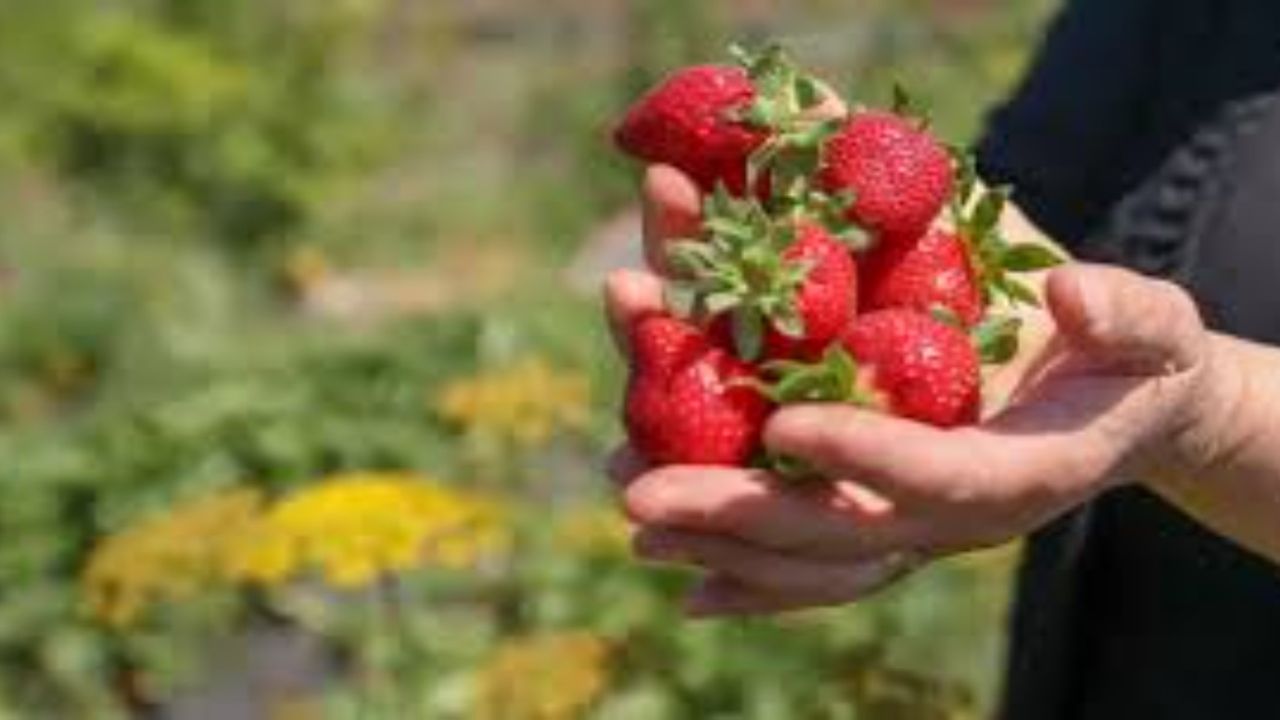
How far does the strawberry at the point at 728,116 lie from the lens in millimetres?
1526

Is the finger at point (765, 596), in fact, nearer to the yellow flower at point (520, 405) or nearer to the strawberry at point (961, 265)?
the strawberry at point (961, 265)

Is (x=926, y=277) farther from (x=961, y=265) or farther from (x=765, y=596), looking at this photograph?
(x=765, y=596)

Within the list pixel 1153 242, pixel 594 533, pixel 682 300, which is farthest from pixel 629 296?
pixel 594 533

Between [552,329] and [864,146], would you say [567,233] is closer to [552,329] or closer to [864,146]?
[552,329]

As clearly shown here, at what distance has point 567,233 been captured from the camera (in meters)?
8.07

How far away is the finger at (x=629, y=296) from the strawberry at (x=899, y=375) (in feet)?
0.29

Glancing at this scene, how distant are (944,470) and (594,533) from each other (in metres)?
1.78

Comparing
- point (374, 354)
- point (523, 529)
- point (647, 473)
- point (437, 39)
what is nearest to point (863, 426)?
point (647, 473)

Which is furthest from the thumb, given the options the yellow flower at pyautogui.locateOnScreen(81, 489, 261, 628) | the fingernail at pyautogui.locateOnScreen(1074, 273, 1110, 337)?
the yellow flower at pyautogui.locateOnScreen(81, 489, 261, 628)

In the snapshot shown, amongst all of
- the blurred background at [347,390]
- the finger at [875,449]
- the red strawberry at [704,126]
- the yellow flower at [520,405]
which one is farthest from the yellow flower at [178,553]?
the finger at [875,449]

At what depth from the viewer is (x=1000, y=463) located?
51.9 inches

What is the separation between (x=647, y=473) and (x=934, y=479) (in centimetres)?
20

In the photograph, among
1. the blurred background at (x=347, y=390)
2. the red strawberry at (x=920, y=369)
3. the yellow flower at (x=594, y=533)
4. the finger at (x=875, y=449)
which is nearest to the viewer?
the finger at (x=875, y=449)

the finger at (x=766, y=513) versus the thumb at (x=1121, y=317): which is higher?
the thumb at (x=1121, y=317)
